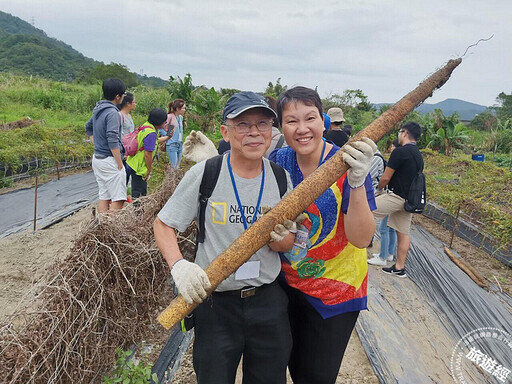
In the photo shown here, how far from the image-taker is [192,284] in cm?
134

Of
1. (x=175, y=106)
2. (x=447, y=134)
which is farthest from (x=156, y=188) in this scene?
(x=447, y=134)

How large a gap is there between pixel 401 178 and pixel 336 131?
3.82 feet

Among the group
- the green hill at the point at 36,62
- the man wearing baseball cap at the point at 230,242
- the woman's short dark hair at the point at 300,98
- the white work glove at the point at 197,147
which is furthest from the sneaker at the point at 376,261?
the green hill at the point at 36,62

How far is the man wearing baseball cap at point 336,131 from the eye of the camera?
454cm

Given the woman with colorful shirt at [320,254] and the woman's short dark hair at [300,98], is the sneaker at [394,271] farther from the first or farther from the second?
the woman's short dark hair at [300,98]

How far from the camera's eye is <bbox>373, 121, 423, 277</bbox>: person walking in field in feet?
12.3

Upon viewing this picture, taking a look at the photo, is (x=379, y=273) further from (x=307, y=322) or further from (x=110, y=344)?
(x=110, y=344)

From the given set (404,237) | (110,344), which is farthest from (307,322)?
(404,237)

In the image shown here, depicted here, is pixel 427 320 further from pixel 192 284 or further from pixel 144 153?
pixel 144 153

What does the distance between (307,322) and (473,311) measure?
2.94 m

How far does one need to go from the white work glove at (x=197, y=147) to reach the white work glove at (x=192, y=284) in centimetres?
248

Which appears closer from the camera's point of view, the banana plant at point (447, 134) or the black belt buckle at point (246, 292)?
the black belt buckle at point (246, 292)

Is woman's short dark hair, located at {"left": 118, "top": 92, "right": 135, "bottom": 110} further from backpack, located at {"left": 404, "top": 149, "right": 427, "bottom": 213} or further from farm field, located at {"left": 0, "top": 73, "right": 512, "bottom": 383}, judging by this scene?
backpack, located at {"left": 404, "top": 149, "right": 427, "bottom": 213}

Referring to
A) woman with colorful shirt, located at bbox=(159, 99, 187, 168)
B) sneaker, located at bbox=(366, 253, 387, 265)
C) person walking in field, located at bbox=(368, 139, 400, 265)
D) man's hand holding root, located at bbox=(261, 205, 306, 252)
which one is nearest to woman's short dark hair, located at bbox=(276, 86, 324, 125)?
man's hand holding root, located at bbox=(261, 205, 306, 252)
